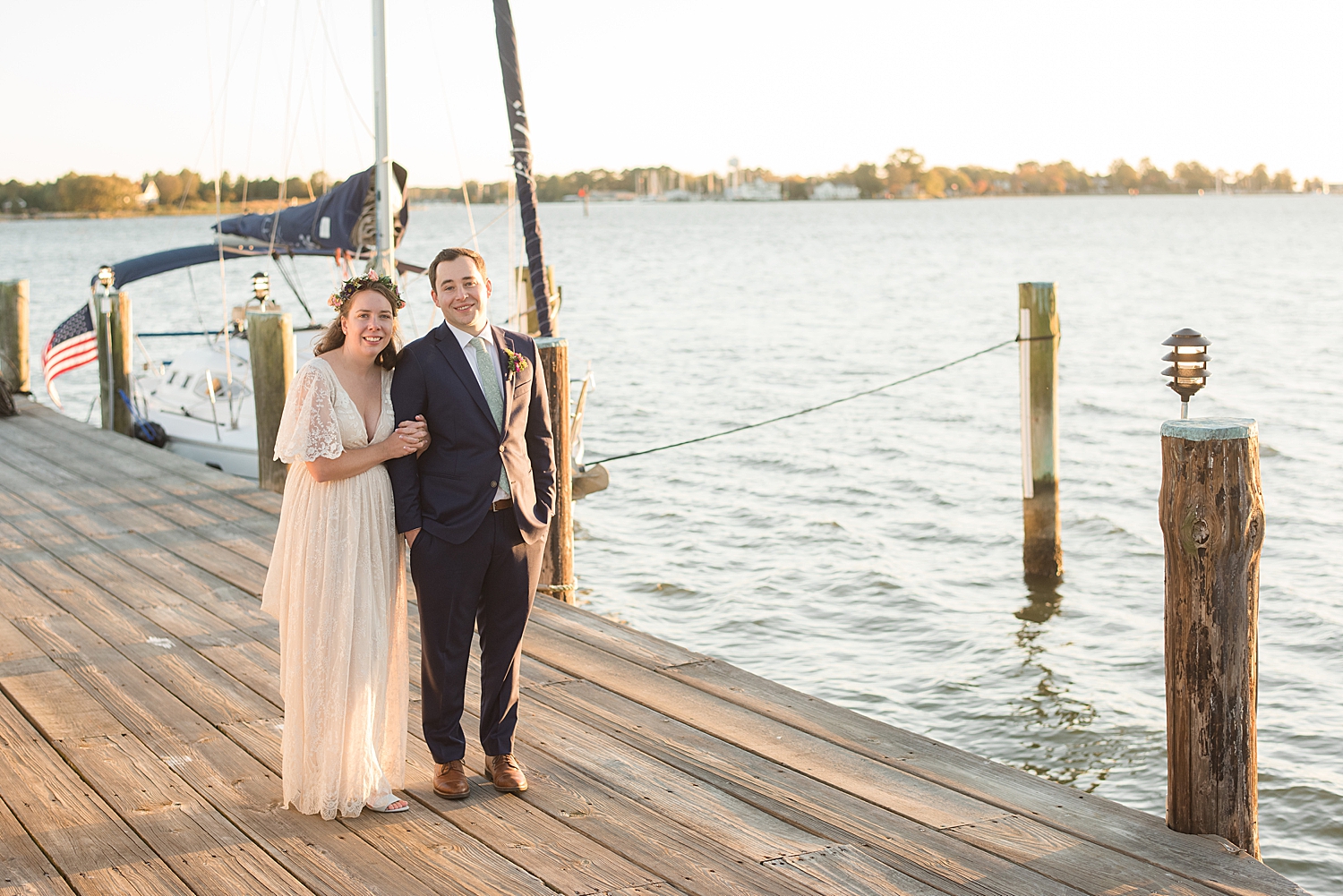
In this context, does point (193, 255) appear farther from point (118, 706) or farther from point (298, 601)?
point (298, 601)

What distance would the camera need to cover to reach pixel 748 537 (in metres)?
12.0

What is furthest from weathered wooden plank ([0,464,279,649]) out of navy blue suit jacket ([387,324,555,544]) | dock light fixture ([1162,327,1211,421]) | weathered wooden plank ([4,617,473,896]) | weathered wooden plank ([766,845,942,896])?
dock light fixture ([1162,327,1211,421])

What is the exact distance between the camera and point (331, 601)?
3.72m

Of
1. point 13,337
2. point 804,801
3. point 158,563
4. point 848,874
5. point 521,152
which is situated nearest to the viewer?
point 848,874

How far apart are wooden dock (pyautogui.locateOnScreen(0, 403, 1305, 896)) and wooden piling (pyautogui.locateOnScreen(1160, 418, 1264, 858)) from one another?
0.51 ft

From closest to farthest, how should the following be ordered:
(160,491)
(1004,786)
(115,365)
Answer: (1004,786)
(160,491)
(115,365)

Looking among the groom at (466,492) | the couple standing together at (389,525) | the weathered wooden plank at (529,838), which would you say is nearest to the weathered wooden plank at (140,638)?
the weathered wooden plank at (529,838)

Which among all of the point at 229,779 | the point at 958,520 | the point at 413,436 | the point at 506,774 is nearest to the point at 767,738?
the point at 506,774

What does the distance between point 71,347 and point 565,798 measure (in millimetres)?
11021

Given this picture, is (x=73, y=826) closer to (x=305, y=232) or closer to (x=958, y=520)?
(x=305, y=232)

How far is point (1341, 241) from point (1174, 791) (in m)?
84.0

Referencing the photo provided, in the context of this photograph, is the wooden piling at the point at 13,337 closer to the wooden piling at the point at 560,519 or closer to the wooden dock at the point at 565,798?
the wooden dock at the point at 565,798

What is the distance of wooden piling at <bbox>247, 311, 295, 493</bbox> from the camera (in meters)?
8.50

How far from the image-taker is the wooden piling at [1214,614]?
3.73m
